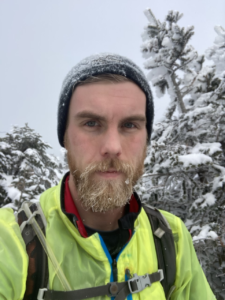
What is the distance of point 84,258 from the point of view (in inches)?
59.7

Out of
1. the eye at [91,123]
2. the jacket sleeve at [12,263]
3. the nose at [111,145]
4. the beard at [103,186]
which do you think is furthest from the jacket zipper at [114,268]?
the eye at [91,123]

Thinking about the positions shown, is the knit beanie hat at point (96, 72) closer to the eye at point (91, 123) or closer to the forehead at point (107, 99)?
the forehead at point (107, 99)

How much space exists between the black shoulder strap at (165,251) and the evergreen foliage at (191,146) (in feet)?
6.32

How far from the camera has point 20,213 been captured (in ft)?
5.13

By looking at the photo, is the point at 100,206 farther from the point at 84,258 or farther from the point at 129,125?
the point at 129,125

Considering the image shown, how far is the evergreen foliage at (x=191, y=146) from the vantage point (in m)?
4.05

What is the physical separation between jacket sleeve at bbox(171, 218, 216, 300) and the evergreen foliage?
160 centimetres

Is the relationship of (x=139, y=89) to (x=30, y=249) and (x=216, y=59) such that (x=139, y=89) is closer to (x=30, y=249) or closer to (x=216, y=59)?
(x=30, y=249)

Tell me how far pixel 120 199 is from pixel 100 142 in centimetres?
49

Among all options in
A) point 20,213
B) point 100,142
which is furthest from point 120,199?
point 20,213

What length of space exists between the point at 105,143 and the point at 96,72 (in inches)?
27.5

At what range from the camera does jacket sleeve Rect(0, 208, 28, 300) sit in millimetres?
1226

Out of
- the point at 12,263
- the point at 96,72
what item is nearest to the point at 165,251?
the point at 12,263

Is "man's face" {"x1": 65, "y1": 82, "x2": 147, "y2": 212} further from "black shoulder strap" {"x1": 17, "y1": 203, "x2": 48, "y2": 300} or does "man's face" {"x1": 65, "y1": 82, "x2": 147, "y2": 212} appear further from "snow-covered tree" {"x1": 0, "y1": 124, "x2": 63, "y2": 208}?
"snow-covered tree" {"x1": 0, "y1": 124, "x2": 63, "y2": 208}
